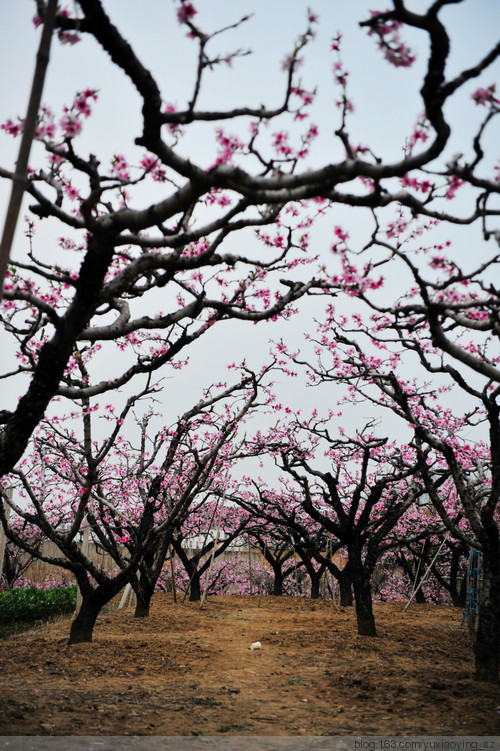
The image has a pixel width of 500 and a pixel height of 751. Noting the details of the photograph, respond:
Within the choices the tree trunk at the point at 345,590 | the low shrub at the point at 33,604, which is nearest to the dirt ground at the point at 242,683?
the low shrub at the point at 33,604

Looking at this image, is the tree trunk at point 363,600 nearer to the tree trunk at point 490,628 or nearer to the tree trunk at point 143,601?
the tree trunk at point 490,628

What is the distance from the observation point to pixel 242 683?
6.49 metres

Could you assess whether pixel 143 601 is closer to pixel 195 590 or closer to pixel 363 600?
pixel 363 600

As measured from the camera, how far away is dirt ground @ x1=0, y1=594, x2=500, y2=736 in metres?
4.81

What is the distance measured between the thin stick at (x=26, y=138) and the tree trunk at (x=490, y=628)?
19.6 ft

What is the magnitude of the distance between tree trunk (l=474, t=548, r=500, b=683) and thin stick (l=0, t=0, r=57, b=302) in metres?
5.97

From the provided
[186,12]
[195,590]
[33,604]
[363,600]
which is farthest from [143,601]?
[186,12]

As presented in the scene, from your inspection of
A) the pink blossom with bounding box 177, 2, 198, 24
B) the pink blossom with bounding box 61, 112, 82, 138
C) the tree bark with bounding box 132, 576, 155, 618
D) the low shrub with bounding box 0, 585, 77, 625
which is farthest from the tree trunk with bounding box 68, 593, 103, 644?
the pink blossom with bounding box 177, 2, 198, 24

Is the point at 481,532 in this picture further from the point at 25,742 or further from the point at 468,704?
the point at 25,742

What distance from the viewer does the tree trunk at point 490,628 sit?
250 inches

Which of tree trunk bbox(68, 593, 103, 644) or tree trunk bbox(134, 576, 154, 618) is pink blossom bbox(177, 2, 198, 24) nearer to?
tree trunk bbox(68, 593, 103, 644)

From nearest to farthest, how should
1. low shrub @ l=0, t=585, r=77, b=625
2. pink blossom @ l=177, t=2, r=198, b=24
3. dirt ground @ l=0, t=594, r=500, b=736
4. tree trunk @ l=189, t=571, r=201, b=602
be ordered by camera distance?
pink blossom @ l=177, t=2, r=198, b=24 < dirt ground @ l=0, t=594, r=500, b=736 < low shrub @ l=0, t=585, r=77, b=625 < tree trunk @ l=189, t=571, r=201, b=602

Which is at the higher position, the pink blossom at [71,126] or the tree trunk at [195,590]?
the pink blossom at [71,126]

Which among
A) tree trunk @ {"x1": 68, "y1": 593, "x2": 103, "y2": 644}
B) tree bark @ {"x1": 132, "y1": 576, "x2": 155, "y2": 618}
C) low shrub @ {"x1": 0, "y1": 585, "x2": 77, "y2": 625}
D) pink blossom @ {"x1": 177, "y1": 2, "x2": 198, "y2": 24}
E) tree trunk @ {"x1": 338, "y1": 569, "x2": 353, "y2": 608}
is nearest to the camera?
pink blossom @ {"x1": 177, "y1": 2, "x2": 198, "y2": 24}
